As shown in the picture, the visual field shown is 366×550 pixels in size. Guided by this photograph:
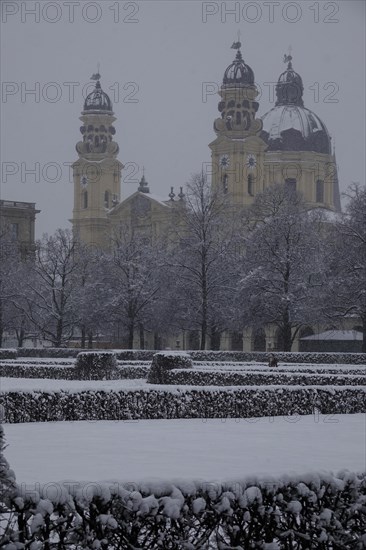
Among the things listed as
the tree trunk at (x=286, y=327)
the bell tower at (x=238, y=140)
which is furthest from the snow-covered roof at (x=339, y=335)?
the bell tower at (x=238, y=140)

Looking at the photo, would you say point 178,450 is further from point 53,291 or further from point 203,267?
point 53,291

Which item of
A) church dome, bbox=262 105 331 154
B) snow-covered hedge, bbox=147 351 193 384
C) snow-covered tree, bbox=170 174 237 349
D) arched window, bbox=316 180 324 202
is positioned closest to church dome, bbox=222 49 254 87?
church dome, bbox=262 105 331 154

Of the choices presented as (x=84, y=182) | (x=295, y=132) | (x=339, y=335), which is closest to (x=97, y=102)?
(x=84, y=182)

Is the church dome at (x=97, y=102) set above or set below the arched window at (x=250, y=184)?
above

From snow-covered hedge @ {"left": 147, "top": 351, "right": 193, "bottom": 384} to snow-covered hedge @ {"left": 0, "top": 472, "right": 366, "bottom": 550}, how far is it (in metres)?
17.6

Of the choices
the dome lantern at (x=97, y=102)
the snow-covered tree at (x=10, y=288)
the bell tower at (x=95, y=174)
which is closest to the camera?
the snow-covered tree at (x=10, y=288)

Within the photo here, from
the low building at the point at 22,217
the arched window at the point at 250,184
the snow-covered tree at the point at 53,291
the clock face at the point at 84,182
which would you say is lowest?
the snow-covered tree at the point at 53,291

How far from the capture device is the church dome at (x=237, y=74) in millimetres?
91500

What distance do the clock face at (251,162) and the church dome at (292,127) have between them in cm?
540

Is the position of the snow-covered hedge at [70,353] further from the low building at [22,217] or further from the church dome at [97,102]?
the church dome at [97,102]

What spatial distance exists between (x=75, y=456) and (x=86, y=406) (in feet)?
24.2

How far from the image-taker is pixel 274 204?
5188 cm

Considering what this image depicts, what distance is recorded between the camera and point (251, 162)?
293 ft

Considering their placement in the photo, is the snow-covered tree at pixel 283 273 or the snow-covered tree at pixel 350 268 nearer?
the snow-covered tree at pixel 350 268
